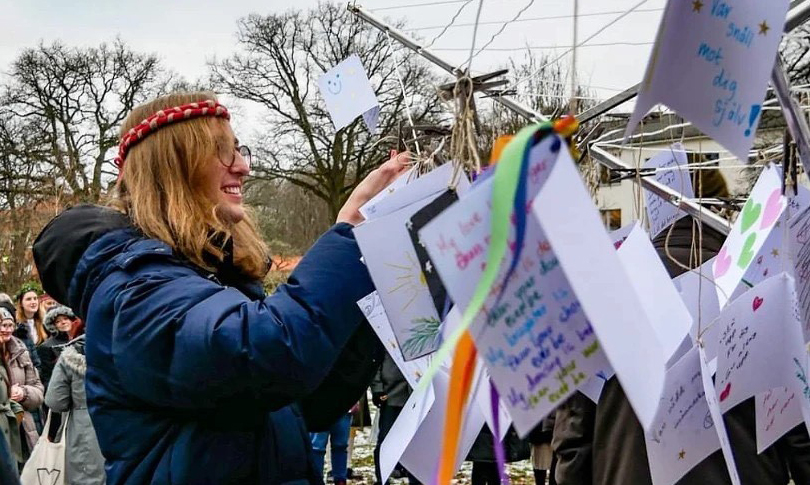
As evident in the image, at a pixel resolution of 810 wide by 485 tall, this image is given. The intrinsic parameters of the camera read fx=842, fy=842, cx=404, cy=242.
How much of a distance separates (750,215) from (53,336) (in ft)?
16.7

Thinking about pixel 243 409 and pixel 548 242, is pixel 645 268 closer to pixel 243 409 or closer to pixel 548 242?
pixel 548 242

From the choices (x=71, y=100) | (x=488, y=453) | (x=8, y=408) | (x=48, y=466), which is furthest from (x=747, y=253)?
(x=71, y=100)

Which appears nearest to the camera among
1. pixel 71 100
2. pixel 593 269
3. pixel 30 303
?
pixel 593 269

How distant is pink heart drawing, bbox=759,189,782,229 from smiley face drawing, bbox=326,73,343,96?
55.9 inches

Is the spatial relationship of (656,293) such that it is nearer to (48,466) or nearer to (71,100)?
(48,466)

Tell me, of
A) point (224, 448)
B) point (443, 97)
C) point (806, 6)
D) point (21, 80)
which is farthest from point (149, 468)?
point (21, 80)

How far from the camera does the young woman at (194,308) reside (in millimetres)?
1205

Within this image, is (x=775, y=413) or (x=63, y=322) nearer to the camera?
(x=775, y=413)

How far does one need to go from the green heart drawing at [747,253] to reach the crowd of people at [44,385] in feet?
10.1

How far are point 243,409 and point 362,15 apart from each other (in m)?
1.34

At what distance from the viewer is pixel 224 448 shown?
4.31 feet

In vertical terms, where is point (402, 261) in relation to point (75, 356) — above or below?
above

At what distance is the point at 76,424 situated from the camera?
4113mm

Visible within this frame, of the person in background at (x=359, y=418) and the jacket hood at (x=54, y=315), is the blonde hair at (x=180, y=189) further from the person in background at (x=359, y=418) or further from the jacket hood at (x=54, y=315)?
the person in background at (x=359, y=418)
